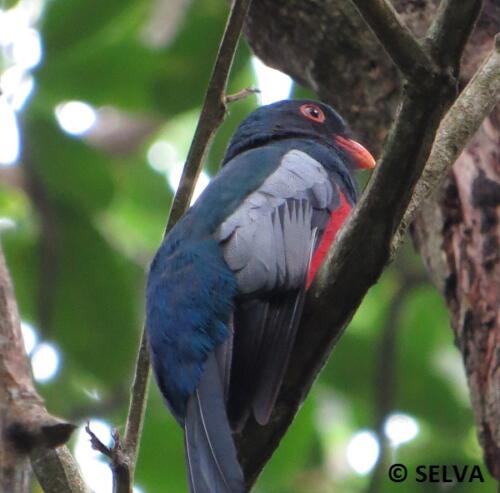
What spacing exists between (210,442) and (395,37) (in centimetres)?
122

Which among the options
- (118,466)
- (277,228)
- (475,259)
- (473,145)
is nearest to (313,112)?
(473,145)

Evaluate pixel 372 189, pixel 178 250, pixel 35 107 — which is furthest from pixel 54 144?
pixel 372 189

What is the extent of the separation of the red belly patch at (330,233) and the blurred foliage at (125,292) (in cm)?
145

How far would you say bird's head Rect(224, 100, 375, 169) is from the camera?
5.00 metres

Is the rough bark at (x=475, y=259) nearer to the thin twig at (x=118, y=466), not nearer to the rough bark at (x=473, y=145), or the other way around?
the rough bark at (x=473, y=145)

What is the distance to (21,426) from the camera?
7.07 feet

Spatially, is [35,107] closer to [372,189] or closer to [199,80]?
[199,80]

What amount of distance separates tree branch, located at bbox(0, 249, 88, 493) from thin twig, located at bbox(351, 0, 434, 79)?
1084 mm

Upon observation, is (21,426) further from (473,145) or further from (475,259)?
(473,145)

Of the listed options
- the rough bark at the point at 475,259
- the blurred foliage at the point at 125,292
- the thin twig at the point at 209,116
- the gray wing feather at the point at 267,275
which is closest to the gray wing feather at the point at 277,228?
the gray wing feather at the point at 267,275

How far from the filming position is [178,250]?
388cm

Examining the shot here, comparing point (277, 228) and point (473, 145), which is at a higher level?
point (473, 145)

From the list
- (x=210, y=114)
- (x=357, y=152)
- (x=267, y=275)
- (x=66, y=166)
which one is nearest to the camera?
(x=267, y=275)

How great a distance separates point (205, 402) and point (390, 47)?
1.18 meters
